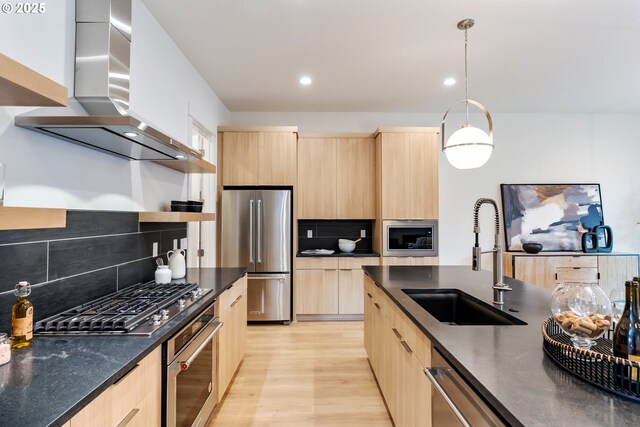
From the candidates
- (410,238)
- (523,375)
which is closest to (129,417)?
(523,375)

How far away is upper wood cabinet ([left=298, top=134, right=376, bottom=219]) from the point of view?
14.4 ft

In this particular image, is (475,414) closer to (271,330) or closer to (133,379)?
(133,379)

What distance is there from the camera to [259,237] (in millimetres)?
4031

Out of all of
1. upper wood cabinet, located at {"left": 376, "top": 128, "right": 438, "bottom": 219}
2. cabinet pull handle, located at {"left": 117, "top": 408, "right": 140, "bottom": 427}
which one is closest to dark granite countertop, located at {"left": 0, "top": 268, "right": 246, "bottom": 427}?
cabinet pull handle, located at {"left": 117, "top": 408, "right": 140, "bottom": 427}

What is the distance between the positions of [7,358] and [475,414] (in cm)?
Result: 148

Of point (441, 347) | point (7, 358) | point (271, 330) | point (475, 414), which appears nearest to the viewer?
point (475, 414)

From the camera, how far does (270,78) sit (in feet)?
11.7

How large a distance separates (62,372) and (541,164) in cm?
581

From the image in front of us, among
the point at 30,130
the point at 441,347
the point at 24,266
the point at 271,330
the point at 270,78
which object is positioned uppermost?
the point at 270,78

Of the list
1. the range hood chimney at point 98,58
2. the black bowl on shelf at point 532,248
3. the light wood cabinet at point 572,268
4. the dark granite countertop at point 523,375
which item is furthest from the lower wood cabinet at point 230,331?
the black bowl on shelf at point 532,248

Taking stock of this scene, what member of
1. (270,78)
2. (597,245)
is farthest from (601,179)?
(270,78)

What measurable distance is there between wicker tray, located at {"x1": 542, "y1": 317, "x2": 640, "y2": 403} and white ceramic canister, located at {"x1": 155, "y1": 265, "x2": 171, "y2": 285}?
2.22 m

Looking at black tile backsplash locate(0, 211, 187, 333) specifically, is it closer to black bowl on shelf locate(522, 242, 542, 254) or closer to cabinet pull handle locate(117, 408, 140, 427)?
cabinet pull handle locate(117, 408, 140, 427)

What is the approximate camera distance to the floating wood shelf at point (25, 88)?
0.85 m
